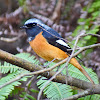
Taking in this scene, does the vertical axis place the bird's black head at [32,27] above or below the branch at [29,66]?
above

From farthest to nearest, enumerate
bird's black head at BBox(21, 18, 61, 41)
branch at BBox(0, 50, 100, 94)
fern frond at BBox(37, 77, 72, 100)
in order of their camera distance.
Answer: bird's black head at BBox(21, 18, 61, 41)
fern frond at BBox(37, 77, 72, 100)
branch at BBox(0, 50, 100, 94)

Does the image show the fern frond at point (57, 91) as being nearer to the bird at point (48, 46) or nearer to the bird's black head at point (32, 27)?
the bird at point (48, 46)

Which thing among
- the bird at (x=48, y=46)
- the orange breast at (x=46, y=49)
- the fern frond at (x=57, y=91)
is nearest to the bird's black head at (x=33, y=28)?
the bird at (x=48, y=46)

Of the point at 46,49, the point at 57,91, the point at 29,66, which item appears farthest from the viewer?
the point at 46,49

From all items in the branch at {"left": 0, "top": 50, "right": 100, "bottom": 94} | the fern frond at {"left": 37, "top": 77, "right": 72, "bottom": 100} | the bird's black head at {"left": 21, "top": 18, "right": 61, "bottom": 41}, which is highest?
the bird's black head at {"left": 21, "top": 18, "right": 61, "bottom": 41}

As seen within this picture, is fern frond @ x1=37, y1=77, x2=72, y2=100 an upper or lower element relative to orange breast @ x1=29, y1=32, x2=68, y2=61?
lower

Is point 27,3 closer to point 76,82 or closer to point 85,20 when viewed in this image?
point 85,20

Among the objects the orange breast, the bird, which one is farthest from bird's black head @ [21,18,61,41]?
the orange breast

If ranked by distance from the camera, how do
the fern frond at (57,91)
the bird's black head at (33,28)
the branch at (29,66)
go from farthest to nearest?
the bird's black head at (33,28) < the fern frond at (57,91) < the branch at (29,66)

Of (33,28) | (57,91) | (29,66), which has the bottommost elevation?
(57,91)

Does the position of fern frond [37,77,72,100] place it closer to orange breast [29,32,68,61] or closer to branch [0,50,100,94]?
branch [0,50,100,94]

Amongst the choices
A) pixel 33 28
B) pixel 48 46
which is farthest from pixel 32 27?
pixel 48 46

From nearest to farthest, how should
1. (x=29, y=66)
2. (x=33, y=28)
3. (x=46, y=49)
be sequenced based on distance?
(x=29, y=66)
(x=46, y=49)
(x=33, y=28)

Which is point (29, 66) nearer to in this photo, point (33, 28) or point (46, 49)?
point (46, 49)
